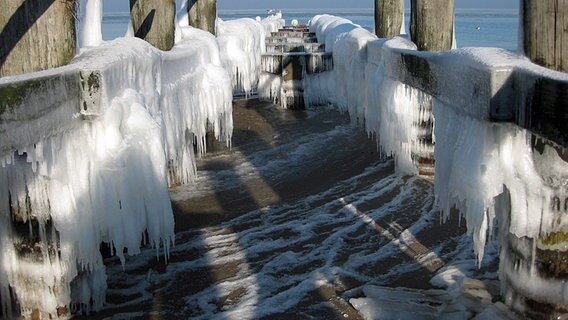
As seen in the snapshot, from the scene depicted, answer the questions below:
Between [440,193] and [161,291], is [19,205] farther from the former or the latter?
[440,193]

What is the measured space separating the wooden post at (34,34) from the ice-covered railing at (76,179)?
16 centimetres

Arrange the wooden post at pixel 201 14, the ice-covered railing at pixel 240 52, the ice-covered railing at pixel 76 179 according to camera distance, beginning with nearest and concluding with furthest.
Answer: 1. the ice-covered railing at pixel 76 179
2. the wooden post at pixel 201 14
3. the ice-covered railing at pixel 240 52

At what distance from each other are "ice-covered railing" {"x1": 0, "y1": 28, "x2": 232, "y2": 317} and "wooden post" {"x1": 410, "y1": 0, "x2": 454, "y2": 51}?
8.87 ft

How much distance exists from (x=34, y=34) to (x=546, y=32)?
263cm

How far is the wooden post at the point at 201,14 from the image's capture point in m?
10.8

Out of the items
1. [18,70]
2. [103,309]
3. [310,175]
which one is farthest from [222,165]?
[18,70]

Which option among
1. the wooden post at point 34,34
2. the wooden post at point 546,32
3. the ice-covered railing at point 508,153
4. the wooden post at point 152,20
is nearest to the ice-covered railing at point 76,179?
the wooden post at point 34,34

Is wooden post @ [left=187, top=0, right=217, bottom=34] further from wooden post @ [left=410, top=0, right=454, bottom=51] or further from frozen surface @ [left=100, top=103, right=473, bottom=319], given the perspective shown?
wooden post @ [left=410, top=0, right=454, bottom=51]

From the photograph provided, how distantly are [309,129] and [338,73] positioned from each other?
3.35ft

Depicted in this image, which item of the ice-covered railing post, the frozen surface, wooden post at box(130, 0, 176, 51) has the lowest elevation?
the frozen surface

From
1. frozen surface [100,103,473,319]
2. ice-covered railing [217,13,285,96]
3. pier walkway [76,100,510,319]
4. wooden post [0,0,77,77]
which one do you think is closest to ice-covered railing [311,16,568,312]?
pier walkway [76,100,510,319]

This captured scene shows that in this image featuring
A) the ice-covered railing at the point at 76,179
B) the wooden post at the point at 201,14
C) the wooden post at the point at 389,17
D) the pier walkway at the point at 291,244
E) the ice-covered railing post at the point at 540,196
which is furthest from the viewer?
the wooden post at the point at 201,14

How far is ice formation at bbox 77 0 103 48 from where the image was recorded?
4.57m

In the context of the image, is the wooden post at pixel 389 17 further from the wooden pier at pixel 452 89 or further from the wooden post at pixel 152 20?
the wooden pier at pixel 452 89
